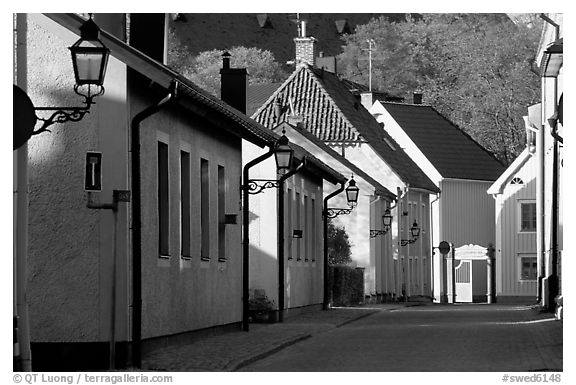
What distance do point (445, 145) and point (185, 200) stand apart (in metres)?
45.4

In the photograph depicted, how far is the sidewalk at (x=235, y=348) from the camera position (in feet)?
54.5

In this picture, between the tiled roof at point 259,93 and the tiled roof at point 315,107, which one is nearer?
the tiled roof at point 315,107

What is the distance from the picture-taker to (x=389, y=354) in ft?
61.7

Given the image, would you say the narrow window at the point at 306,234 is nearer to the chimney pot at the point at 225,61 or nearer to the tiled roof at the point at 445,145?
the chimney pot at the point at 225,61

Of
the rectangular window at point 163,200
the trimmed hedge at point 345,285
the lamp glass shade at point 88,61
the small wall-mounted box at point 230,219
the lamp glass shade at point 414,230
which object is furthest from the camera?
the lamp glass shade at point 414,230

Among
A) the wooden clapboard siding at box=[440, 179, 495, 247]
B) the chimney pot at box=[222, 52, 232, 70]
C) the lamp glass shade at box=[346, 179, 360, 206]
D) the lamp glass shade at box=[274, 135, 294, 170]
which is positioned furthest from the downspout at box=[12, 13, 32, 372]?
the wooden clapboard siding at box=[440, 179, 495, 247]

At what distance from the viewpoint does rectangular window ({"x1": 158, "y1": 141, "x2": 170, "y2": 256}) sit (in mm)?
19750

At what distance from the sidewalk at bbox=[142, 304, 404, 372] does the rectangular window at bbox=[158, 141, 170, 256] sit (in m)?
1.37

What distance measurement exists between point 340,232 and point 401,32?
43.6 metres

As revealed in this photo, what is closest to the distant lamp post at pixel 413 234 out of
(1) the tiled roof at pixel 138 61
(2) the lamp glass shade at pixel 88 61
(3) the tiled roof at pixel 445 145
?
(3) the tiled roof at pixel 445 145

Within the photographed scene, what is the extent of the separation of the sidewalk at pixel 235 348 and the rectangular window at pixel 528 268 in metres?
32.9

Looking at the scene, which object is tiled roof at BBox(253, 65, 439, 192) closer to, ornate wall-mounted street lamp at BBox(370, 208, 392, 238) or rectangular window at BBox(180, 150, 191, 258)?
ornate wall-mounted street lamp at BBox(370, 208, 392, 238)
